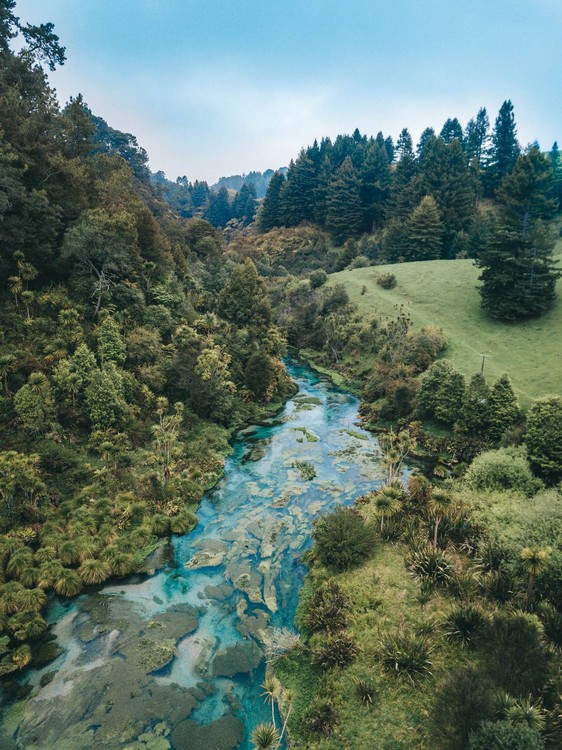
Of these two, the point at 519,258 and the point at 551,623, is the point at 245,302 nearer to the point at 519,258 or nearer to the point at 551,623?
the point at 519,258

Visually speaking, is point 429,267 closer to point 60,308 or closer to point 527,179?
point 527,179

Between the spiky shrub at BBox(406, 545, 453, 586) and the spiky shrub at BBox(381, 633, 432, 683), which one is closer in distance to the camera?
the spiky shrub at BBox(381, 633, 432, 683)

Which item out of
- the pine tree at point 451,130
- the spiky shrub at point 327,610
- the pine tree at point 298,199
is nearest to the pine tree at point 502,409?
the spiky shrub at point 327,610

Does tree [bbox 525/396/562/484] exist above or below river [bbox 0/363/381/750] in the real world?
above

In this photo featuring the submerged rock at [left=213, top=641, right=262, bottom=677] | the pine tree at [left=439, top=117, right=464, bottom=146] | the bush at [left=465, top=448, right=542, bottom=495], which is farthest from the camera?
the pine tree at [left=439, top=117, right=464, bottom=146]

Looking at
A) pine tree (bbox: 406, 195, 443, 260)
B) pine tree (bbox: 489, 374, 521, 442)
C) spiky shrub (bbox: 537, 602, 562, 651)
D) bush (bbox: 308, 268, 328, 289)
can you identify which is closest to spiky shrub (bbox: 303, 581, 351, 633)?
spiky shrub (bbox: 537, 602, 562, 651)

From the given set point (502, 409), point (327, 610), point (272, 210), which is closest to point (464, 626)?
point (327, 610)

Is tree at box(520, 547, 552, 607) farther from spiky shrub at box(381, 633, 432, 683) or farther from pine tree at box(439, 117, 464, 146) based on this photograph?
pine tree at box(439, 117, 464, 146)
